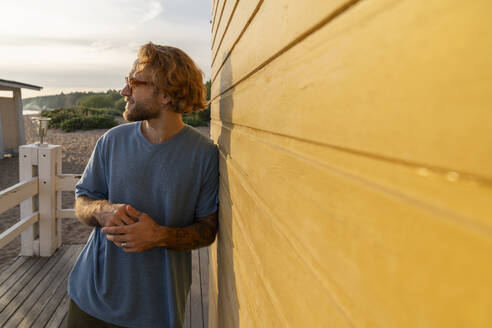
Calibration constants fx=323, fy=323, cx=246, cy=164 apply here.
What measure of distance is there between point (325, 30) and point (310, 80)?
0.10m

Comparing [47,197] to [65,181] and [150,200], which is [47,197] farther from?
[150,200]

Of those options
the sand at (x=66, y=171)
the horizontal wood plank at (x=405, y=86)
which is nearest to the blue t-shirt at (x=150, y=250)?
the horizontal wood plank at (x=405, y=86)

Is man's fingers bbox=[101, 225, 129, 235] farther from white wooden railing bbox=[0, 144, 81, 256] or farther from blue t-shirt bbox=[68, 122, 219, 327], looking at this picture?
white wooden railing bbox=[0, 144, 81, 256]

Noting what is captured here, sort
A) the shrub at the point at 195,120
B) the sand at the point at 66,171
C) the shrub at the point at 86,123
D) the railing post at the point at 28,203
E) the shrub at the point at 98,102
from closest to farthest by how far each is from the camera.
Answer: the railing post at the point at 28,203 < the sand at the point at 66,171 < the shrub at the point at 195,120 < the shrub at the point at 86,123 < the shrub at the point at 98,102

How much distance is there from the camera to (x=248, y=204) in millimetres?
1188

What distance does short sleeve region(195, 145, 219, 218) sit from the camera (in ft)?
6.72

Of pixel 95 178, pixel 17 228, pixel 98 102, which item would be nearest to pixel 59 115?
pixel 98 102

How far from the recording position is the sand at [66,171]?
20.1ft

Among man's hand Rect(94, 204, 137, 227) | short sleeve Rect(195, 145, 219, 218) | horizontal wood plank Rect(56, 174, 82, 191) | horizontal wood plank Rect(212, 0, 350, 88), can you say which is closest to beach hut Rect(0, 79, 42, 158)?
horizontal wood plank Rect(56, 174, 82, 191)

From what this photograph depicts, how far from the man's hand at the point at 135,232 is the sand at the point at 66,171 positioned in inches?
163

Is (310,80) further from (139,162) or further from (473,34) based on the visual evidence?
(139,162)

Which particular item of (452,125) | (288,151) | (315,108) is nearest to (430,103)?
(452,125)

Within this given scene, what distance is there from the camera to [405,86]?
0.34 m

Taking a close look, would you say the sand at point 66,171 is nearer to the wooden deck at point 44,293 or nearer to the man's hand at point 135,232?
the wooden deck at point 44,293
